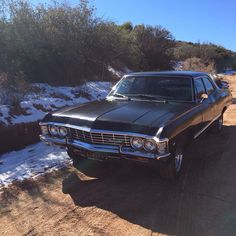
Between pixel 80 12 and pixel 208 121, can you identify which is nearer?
pixel 208 121

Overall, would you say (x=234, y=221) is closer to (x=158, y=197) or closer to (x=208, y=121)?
(x=158, y=197)

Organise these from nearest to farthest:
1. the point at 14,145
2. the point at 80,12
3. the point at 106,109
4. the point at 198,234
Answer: the point at 198,234 < the point at 106,109 < the point at 14,145 < the point at 80,12

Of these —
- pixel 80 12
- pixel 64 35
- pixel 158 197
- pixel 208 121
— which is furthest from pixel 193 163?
pixel 80 12

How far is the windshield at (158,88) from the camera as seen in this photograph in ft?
17.6

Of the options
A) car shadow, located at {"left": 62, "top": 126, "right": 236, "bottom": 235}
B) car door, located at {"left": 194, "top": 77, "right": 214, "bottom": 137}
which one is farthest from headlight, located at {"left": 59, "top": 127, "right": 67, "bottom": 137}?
car door, located at {"left": 194, "top": 77, "right": 214, "bottom": 137}

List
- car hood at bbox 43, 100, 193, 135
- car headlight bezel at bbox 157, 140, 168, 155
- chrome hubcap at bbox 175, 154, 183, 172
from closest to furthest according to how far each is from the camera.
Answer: car headlight bezel at bbox 157, 140, 168, 155
car hood at bbox 43, 100, 193, 135
chrome hubcap at bbox 175, 154, 183, 172

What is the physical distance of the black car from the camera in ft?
13.1

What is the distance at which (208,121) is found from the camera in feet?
19.6

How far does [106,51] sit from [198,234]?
11842 millimetres

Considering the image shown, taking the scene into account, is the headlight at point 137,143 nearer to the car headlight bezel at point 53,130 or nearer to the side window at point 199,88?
the car headlight bezel at point 53,130

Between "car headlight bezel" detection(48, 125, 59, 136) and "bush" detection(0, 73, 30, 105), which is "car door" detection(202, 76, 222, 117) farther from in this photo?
"bush" detection(0, 73, 30, 105)

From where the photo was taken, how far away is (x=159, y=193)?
4.31 meters

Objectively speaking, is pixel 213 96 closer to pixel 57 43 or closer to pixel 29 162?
pixel 29 162

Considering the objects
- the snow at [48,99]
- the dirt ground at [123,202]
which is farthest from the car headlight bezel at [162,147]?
the snow at [48,99]
